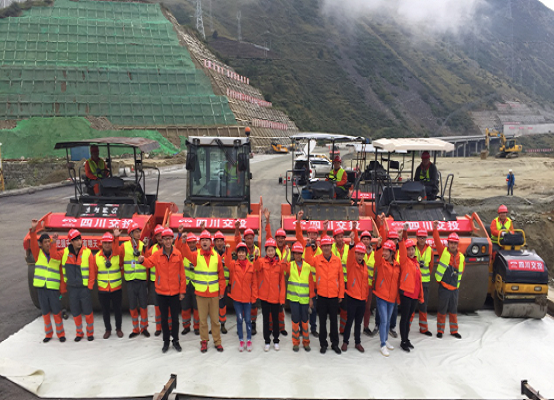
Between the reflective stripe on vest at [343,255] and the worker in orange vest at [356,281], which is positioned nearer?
the worker in orange vest at [356,281]

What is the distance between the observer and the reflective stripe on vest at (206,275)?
661 cm

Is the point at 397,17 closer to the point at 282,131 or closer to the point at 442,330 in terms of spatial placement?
the point at 282,131

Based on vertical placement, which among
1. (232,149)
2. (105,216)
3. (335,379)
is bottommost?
(335,379)

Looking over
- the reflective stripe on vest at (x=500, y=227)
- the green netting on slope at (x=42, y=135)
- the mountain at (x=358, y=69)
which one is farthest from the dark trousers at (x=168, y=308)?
the mountain at (x=358, y=69)

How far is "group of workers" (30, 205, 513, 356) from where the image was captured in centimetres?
661

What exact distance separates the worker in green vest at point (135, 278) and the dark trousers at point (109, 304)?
184 millimetres

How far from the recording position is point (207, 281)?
6609 mm

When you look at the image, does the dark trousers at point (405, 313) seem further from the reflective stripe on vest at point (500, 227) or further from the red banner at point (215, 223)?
the red banner at point (215, 223)

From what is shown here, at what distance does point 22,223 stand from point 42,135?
28.0 meters

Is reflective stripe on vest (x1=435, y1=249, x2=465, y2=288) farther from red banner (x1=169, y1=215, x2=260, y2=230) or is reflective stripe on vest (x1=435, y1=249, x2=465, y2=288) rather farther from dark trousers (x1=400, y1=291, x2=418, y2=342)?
red banner (x1=169, y1=215, x2=260, y2=230)

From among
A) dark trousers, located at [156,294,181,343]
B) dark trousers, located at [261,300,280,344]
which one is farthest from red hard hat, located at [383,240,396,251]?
dark trousers, located at [156,294,181,343]

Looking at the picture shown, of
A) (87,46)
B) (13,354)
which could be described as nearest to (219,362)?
(13,354)

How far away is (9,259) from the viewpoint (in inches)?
461

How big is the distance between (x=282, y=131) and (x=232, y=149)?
60387mm
